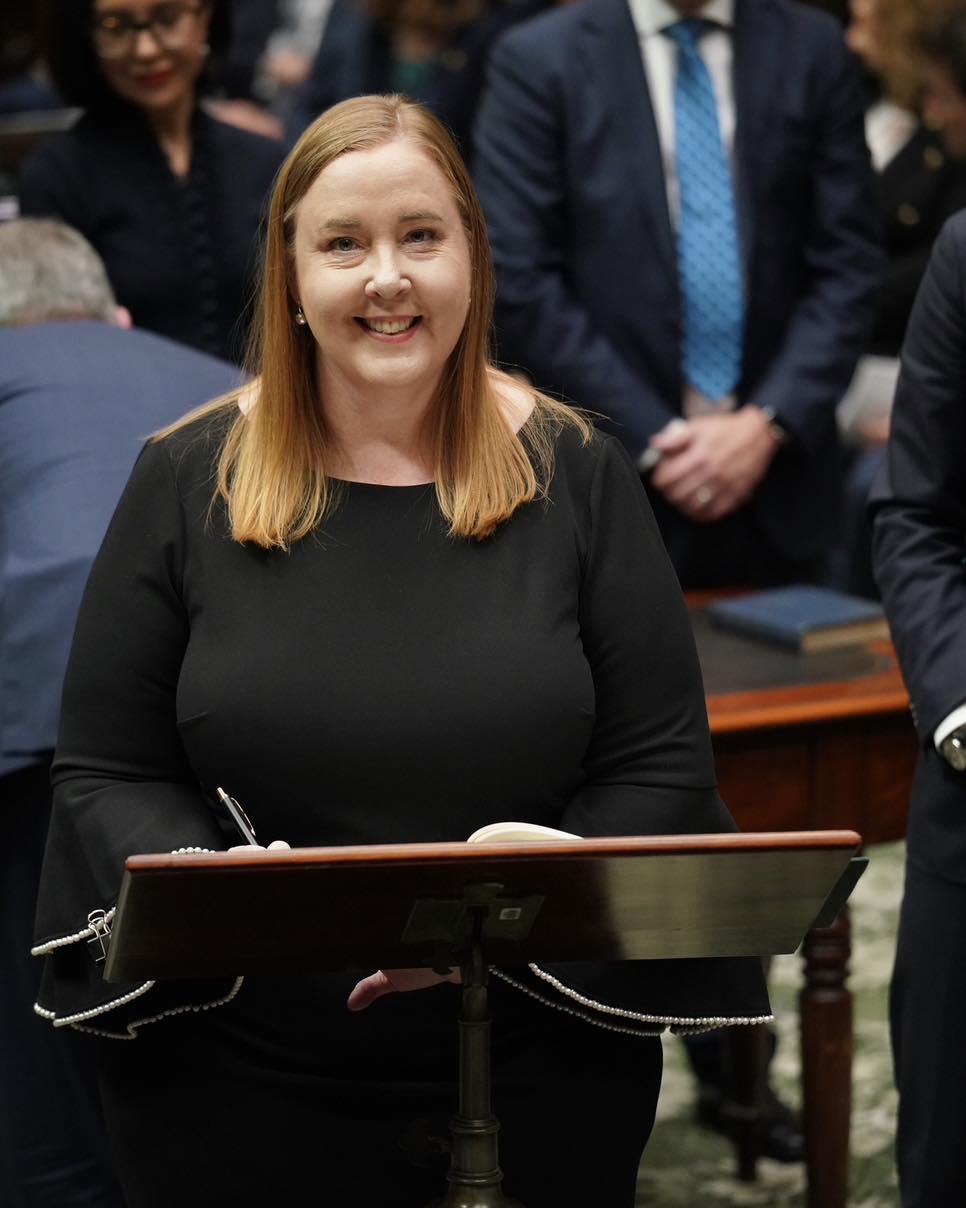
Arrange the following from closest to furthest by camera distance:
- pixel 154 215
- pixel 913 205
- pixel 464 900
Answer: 1. pixel 464 900
2. pixel 154 215
3. pixel 913 205

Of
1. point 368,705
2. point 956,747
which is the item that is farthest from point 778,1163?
point 368,705

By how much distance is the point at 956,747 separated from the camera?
2.52 meters

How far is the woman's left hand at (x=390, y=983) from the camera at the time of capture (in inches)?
86.4

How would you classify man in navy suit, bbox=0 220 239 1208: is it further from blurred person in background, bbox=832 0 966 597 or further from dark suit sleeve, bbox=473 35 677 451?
blurred person in background, bbox=832 0 966 597

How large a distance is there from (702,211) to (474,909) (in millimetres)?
2391

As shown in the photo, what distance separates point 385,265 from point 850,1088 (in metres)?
1.71

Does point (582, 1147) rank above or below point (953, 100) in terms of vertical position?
below

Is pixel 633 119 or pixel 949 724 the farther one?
pixel 633 119

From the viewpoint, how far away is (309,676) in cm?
226

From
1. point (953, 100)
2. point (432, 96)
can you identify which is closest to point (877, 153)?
point (432, 96)

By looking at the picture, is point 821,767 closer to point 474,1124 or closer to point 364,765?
point 364,765

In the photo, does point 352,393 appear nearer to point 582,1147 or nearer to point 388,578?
point 388,578

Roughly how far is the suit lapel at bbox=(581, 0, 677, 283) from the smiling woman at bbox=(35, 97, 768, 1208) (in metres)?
1.68

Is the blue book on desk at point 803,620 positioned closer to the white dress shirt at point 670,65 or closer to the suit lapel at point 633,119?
the suit lapel at point 633,119
